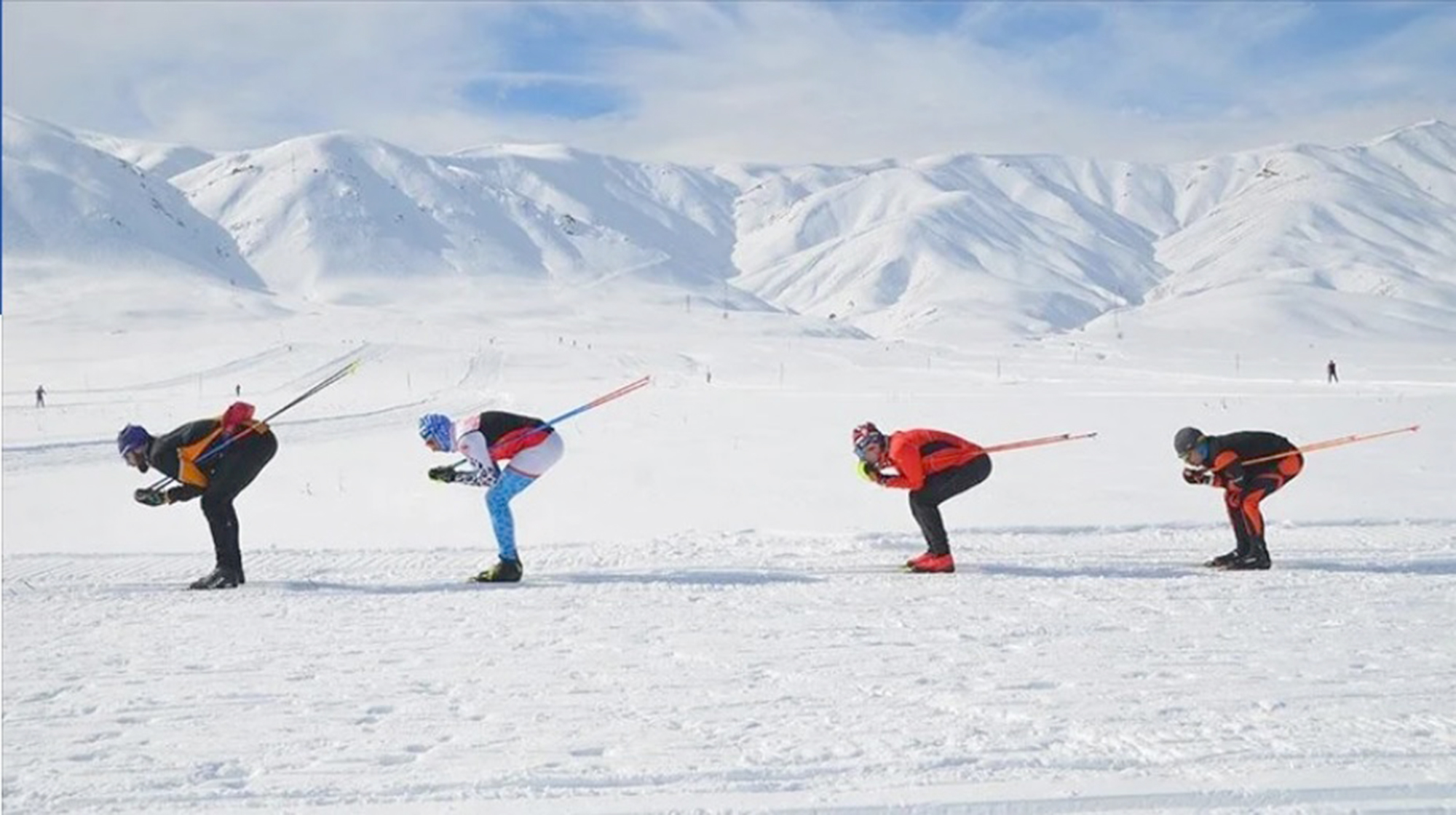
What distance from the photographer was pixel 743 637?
21.6 feet

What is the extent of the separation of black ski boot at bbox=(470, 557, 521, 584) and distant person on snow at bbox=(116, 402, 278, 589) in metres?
1.83

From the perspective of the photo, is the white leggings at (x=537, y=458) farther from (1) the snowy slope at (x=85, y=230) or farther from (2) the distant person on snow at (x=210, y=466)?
(1) the snowy slope at (x=85, y=230)

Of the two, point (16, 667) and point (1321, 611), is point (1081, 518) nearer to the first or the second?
point (1321, 611)

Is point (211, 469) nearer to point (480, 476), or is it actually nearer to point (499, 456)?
point (480, 476)

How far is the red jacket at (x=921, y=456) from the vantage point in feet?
29.8

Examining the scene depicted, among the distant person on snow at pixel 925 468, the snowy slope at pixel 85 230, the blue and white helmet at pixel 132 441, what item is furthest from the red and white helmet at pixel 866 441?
the snowy slope at pixel 85 230

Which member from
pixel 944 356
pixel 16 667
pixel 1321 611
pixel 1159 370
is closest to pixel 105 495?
pixel 16 667

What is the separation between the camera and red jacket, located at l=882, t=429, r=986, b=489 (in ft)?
29.8

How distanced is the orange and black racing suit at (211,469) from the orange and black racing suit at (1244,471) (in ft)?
24.7

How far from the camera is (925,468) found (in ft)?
30.0

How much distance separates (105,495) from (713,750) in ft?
48.3

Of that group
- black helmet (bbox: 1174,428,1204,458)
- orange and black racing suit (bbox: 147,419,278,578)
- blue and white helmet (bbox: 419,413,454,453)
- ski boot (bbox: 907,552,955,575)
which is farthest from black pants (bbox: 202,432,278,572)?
black helmet (bbox: 1174,428,1204,458)

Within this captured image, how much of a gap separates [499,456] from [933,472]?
3468 millimetres

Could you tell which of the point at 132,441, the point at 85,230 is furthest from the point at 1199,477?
the point at 85,230
